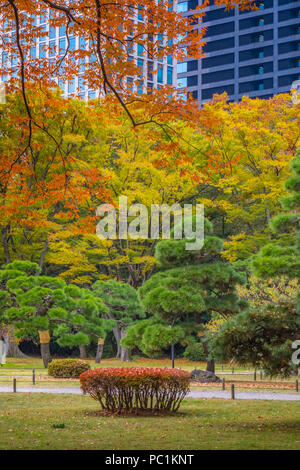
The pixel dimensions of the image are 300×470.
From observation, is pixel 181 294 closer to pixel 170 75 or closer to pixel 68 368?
pixel 68 368

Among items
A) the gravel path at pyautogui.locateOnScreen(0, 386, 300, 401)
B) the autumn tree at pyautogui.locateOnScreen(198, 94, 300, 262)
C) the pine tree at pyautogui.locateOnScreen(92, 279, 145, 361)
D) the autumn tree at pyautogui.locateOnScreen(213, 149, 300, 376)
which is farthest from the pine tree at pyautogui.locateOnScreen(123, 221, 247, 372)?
the autumn tree at pyautogui.locateOnScreen(213, 149, 300, 376)

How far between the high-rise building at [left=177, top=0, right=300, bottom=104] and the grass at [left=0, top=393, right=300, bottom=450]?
61893mm

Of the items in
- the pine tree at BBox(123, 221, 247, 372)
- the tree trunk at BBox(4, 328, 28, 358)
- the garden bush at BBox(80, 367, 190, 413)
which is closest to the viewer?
the garden bush at BBox(80, 367, 190, 413)

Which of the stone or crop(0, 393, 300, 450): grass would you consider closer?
crop(0, 393, 300, 450): grass

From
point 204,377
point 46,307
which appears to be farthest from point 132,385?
point 46,307

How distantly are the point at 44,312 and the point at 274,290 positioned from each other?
10.2m

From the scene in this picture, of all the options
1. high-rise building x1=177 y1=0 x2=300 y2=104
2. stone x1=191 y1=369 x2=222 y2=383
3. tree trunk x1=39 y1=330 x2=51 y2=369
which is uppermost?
high-rise building x1=177 y1=0 x2=300 y2=104

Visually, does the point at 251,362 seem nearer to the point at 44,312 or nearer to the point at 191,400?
the point at 191,400

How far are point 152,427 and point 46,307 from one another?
1695cm

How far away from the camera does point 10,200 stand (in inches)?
1152

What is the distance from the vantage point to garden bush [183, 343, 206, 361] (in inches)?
1538

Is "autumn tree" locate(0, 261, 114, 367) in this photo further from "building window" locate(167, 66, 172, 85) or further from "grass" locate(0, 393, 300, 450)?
"building window" locate(167, 66, 172, 85)

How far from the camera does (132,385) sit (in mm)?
12789
